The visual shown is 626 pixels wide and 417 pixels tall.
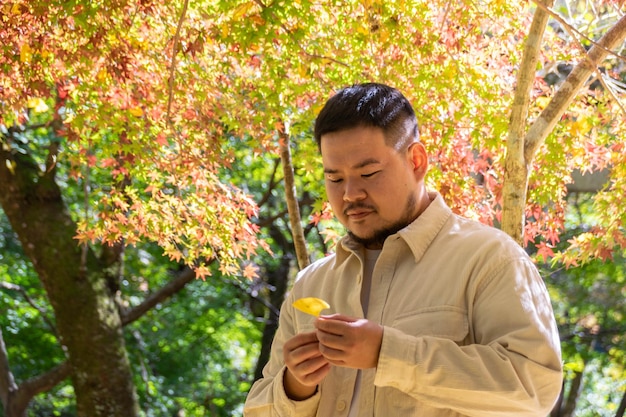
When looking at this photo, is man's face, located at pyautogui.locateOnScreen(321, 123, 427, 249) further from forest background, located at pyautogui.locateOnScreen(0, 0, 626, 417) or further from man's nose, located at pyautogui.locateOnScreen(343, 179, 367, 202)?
forest background, located at pyautogui.locateOnScreen(0, 0, 626, 417)

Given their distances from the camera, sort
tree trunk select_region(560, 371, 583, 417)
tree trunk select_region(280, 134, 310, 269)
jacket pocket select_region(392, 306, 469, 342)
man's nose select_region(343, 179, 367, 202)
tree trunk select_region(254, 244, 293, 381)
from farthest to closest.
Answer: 1. tree trunk select_region(560, 371, 583, 417)
2. tree trunk select_region(254, 244, 293, 381)
3. tree trunk select_region(280, 134, 310, 269)
4. man's nose select_region(343, 179, 367, 202)
5. jacket pocket select_region(392, 306, 469, 342)

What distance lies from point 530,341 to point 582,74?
1.77 meters

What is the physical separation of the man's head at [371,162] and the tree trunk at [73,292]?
14.8 feet

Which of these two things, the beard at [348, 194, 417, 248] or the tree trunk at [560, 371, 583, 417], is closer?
the beard at [348, 194, 417, 248]

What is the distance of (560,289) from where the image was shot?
32.3 ft

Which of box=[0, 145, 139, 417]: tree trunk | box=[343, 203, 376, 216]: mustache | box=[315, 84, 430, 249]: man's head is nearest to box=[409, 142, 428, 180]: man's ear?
box=[315, 84, 430, 249]: man's head

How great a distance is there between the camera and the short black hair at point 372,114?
1.83 metres

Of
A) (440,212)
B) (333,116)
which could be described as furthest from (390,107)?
(440,212)

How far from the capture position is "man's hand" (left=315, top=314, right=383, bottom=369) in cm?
155

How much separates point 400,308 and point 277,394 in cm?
30

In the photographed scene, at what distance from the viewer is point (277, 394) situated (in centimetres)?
182

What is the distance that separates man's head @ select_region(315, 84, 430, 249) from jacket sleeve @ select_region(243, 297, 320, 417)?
10.8 inches

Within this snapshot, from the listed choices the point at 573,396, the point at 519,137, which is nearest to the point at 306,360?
the point at 519,137

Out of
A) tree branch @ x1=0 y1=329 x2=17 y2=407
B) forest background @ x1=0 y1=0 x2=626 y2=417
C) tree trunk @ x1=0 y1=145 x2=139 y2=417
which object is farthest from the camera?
tree branch @ x1=0 y1=329 x2=17 y2=407
